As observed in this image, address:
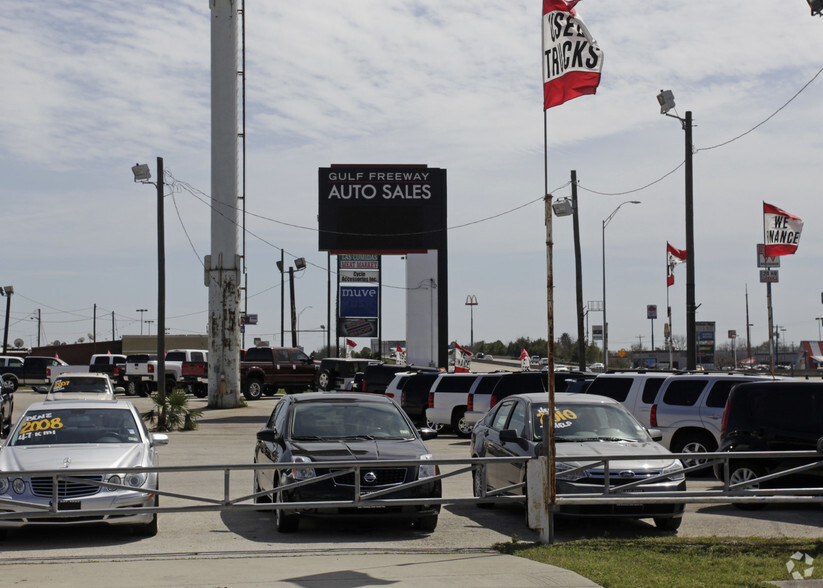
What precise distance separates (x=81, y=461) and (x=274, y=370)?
31.1 meters

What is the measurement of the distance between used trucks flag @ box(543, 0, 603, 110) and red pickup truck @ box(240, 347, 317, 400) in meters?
30.9

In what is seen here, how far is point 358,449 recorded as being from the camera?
11148mm

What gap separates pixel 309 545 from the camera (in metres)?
10.1

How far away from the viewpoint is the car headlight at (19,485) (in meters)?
10.2

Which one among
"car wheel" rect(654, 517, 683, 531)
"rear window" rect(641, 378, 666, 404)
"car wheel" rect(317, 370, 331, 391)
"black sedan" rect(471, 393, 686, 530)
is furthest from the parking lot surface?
"car wheel" rect(317, 370, 331, 391)

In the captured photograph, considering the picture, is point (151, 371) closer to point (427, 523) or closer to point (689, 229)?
point (689, 229)

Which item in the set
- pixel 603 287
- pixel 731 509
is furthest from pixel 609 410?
pixel 603 287

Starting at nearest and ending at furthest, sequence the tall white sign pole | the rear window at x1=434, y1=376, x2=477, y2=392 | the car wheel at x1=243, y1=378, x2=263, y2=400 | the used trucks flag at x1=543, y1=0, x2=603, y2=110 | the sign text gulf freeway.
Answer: the used trucks flag at x1=543, y1=0, x2=603, y2=110, the rear window at x1=434, y1=376, x2=477, y2=392, the tall white sign pole, the car wheel at x1=243, y1=378, x2=263, y2=400, the sign text gulf freeway

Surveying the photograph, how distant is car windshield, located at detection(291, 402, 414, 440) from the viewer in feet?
38.7

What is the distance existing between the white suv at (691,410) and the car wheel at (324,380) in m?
23.7

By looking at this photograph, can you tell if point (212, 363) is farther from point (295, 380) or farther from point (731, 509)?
point (731, 509)

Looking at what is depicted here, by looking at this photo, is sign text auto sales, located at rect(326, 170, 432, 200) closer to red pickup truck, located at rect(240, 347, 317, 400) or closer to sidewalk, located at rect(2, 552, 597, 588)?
red pickup truck, located at rect(240, 347, 317, 400)

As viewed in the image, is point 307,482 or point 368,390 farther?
point 368,390

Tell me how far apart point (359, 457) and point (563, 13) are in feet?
19.1
